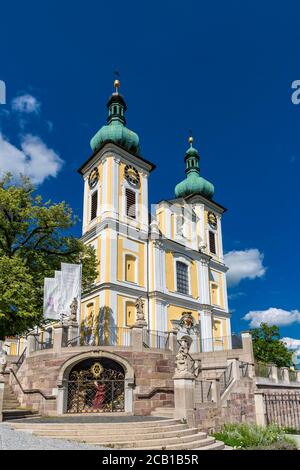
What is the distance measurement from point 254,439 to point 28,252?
1434 cm

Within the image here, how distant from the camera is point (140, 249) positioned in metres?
32.0

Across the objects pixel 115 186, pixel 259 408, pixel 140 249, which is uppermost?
pixel 115 186

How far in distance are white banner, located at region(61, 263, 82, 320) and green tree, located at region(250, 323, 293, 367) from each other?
72.2ft

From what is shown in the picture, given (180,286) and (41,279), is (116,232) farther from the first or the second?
(41,279)

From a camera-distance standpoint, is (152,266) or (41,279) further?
(152,266)

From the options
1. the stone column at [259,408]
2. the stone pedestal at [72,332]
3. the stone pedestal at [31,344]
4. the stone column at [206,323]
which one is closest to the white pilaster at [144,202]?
the stone column at [206,323]

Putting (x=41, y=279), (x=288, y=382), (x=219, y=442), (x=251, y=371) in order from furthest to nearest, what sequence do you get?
(x=288, y=382) → (x=41, y=279) → (x=251, y=371) → (x=219, y=442)

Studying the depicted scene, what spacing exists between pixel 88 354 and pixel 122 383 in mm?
1827

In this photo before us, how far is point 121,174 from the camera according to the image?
1315 inches

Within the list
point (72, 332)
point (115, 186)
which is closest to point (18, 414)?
point (72, 332)

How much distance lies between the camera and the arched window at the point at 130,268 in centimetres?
3047

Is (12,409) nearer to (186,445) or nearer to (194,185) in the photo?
(186,445)

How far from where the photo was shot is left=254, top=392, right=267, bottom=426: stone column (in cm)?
1652
